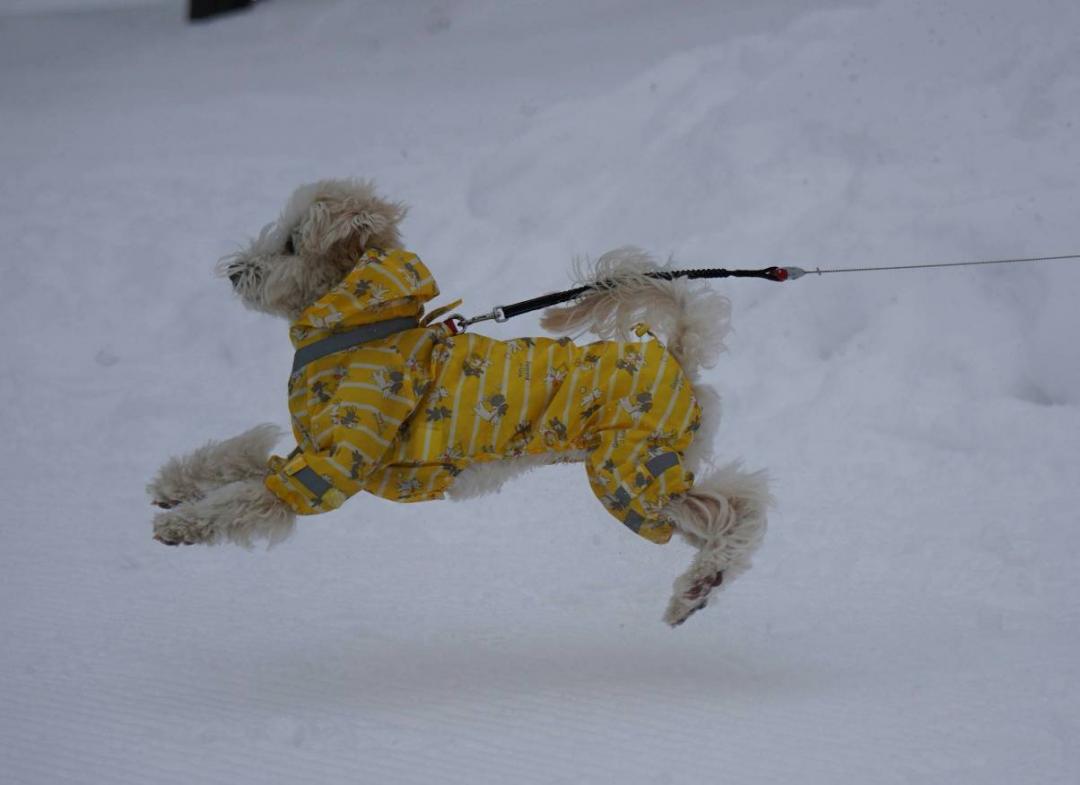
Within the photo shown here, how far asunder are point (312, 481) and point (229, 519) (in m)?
0.32

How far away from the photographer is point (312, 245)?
3545 mm

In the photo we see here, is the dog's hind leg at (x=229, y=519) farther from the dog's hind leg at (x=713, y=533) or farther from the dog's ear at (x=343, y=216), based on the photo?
the dog's hind leg at (x=713, y=533)

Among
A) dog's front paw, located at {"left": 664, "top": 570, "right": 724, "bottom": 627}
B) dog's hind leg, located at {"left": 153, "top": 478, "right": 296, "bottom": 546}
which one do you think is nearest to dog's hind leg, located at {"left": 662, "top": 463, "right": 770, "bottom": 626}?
dog's front paw, located at {"left": 664, "top": 570, "right": 724, "bottom": 627}

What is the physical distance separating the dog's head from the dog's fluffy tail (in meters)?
0.70

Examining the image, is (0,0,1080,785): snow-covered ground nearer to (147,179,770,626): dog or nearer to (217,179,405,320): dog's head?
(147,179,770,626): dog

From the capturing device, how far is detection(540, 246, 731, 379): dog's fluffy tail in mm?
3715

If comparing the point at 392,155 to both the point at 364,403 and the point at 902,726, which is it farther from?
the point at 902,726

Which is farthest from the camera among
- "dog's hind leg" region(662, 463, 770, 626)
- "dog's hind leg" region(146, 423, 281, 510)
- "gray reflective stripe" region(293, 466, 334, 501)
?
"dog's hind leg" region(146, 423, 281, 510)

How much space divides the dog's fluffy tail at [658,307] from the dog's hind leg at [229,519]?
1.21 m

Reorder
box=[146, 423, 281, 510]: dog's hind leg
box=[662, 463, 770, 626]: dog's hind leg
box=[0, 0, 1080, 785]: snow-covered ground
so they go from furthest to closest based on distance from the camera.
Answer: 1. box=[146, 423, 281, 510]: dog's hind leg
2. box=[662, 463, 770, 626]: dog's hind leg
3. box=[0, 0, 1080, 785]: snow-covered ground

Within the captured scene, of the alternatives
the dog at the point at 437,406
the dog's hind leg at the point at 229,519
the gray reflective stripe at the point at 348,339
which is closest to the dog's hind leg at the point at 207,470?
the dog at the point at 437,406

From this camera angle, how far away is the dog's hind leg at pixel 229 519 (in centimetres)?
339

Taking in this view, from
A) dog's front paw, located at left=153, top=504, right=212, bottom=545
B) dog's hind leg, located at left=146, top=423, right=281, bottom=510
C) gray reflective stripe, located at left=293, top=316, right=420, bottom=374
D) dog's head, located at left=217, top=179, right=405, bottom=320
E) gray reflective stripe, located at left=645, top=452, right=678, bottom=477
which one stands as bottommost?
dog's front paw, located at left=153, top=504, right=212, bottom=545

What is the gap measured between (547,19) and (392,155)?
2678 mm
